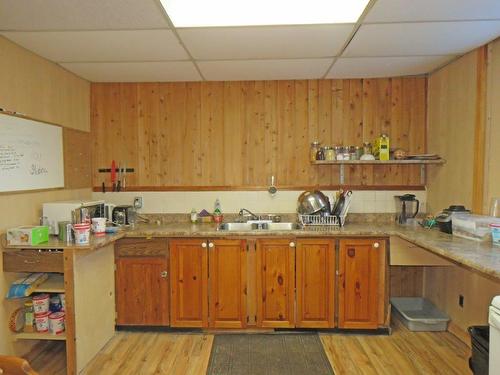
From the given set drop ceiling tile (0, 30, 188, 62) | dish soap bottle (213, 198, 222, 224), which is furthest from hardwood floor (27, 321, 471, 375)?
drop ceiling tile (0, 30, 188, 62)

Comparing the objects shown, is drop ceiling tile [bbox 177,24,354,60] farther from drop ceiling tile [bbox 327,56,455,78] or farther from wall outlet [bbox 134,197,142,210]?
wall outlet [bbox 134,197,142,210]

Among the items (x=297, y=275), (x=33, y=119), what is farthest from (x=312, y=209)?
(x=33, y=119)

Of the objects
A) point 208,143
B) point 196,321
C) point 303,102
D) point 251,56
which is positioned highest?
point 251,56

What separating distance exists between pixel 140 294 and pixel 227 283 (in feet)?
2.50

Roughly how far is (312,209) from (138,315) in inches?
71.3

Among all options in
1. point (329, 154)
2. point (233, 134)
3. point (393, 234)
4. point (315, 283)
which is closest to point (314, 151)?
point (329, 154)

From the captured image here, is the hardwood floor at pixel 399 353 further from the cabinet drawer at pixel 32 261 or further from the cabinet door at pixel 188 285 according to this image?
the cabinet drawer at pixel 32 261

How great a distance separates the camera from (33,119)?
2.62 meters

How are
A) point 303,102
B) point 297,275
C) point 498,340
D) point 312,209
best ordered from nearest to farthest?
point 498,340, point 297,275, point 312,209, point 303,102

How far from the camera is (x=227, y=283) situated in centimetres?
292

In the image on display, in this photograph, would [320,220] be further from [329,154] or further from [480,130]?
[480,130]

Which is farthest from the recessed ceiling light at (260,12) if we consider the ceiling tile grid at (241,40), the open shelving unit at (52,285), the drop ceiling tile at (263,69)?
the open shelving unit at (52,285)

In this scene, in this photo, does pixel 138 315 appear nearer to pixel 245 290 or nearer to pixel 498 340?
pixel 245 290

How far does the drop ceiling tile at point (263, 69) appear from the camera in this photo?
9.48 ft
